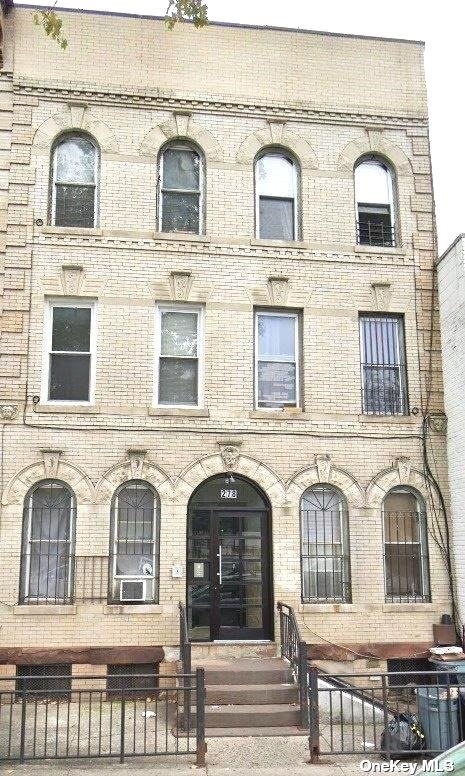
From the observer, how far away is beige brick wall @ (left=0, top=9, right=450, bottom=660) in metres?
11.7

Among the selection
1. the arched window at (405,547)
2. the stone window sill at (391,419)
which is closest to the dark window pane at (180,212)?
the stone window sill at (391,419)

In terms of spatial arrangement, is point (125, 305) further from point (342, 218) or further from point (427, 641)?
point (427, 641)

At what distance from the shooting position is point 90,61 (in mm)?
13000

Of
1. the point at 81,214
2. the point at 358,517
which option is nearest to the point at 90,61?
the point at 81,214

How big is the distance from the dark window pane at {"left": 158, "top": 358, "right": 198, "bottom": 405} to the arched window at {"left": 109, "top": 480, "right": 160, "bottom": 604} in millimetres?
1500

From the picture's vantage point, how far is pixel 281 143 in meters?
13.2

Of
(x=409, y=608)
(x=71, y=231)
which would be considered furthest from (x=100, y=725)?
(x=71, y=231)

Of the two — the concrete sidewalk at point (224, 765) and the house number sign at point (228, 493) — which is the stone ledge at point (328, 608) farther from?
the concrete sidewalk at point (224, 765)

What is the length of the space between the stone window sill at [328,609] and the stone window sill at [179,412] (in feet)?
11.1

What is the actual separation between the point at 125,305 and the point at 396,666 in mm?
7256

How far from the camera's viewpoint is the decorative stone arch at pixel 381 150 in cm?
1345

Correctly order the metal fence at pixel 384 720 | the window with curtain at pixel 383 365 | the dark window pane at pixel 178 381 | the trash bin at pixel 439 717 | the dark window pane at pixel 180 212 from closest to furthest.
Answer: the metal fence at pixel 384 720
the trash bin at pixel 439 717
the dark window pane at pixel 178 381
the window with curtain at pixel 383 365
the dark window pane at pixel 180 212

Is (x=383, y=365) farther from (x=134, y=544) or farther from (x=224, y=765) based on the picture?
(x=224, y=765)

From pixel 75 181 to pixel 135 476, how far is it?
5.13m
